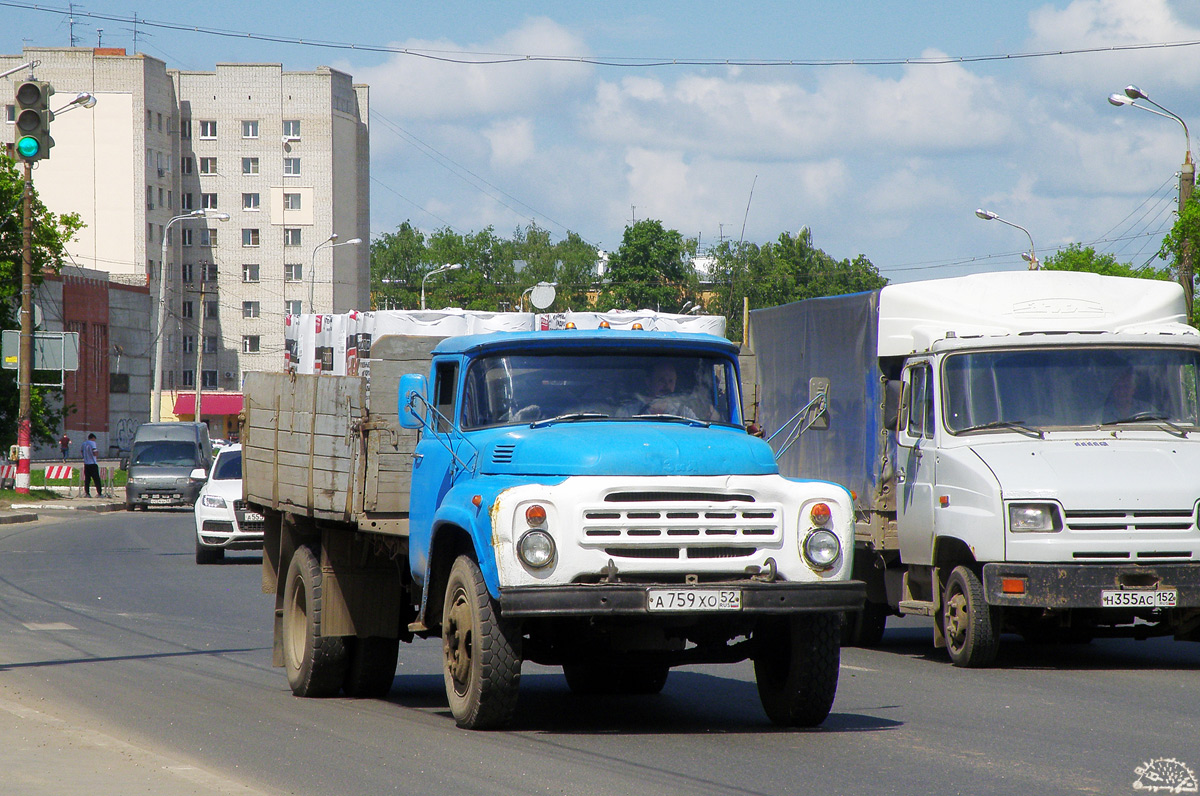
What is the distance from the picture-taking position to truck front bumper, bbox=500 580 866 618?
7988mm

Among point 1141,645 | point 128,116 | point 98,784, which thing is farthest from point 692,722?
point 128,116

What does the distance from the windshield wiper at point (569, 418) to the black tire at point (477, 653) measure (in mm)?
857

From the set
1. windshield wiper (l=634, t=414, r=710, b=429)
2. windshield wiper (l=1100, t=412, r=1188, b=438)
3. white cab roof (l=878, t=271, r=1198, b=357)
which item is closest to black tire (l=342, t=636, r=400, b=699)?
windshield wiper (l=634, t=414, r=710, b=429)

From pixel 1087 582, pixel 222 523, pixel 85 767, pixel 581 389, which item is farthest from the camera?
pixel 222 523

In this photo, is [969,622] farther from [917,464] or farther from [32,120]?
[32,120]

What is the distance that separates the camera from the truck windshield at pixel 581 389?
9031 mm

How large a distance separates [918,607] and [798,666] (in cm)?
470

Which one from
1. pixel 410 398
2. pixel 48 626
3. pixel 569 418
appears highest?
pixel 410 398

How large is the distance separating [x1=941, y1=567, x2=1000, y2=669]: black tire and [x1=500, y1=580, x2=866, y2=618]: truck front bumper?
4.24 m

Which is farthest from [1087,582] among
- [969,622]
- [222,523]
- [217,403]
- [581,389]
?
[217,403]

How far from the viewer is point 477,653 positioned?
8.31 meters

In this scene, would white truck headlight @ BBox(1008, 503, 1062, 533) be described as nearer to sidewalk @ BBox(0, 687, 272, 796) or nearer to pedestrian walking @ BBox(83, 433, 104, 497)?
sidewalk @ BBox(0, 687, 272, 796)

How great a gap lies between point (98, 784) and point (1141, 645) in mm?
10416

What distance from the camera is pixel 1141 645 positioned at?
14719 mm
